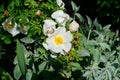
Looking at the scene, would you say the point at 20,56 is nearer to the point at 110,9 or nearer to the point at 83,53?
the point at 83,53

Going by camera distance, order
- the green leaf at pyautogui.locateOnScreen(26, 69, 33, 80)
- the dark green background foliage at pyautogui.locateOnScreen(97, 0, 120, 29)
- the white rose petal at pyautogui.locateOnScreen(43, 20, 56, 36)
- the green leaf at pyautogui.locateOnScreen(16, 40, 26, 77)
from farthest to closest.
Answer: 1. the dark green background foliage at pyautogui.locateOnScreen(97, 0, 120, 29)
2. the green leaf at pyautogui.locateOnScreen(26, 69, 33, 80)
3. the white rose petal at pyautogui.locateOnScreen(43, 20, 56, 36)
4. the green leaf at pyautogui.locateOnScreen(16, 40, 26, 77)

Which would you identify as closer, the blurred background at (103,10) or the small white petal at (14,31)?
the small white petal at (14,31)

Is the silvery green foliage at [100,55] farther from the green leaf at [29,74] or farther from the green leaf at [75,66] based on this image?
the green leaf at [29,74]

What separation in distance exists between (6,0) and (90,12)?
1767 millimetres

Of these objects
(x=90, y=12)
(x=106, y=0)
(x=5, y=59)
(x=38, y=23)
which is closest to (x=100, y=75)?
(x=38, y=23)

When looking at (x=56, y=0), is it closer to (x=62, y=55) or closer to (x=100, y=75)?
(x=62, y=55)

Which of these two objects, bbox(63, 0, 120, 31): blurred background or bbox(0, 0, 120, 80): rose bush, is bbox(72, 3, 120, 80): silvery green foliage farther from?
bbox(63, 0, 120, 31): blurred background

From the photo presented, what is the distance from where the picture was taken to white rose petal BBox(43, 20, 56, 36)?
8.88 feet

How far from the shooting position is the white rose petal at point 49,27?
2706 mm

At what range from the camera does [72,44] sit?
9.34ft

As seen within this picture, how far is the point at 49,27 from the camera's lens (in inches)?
106

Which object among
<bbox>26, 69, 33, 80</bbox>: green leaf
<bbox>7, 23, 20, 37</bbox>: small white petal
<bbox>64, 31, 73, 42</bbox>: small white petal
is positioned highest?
<bbox>64, 31, 73, 42</bbox>: small white petal

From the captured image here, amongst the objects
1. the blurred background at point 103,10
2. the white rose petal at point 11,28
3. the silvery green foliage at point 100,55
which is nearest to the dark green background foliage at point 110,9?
the blurred background at point 103,10

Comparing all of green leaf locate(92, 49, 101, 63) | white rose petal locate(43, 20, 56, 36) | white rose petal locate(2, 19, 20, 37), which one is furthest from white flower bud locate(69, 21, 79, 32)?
white rose petal locate(2, 19, 20, 37)
